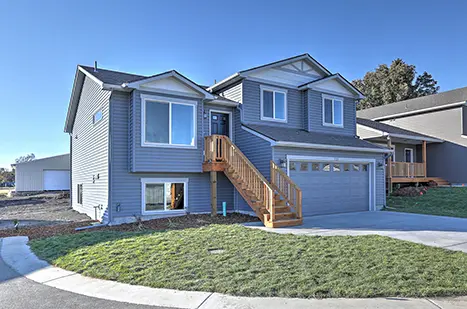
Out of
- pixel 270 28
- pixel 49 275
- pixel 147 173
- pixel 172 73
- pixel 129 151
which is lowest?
pixel 49 275

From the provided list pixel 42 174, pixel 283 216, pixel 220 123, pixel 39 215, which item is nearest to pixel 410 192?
pixel 283 216

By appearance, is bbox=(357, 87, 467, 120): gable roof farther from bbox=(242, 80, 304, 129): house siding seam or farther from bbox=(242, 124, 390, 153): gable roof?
bbox=(242, 80, 304, 129): house siding seam

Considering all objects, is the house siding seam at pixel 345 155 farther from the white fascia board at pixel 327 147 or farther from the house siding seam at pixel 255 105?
the house siding seam at pixel 255 105

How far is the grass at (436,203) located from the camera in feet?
44.8

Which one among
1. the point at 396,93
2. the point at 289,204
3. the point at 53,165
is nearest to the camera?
the point at 289,204

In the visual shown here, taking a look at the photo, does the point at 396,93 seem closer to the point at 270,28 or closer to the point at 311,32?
the point at 311,32

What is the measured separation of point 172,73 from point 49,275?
772cm

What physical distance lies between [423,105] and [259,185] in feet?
65.1

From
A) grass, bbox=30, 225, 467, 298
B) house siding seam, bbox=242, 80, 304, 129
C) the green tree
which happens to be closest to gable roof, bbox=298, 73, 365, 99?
house siding seam, bbox=242, 80, 304, 129

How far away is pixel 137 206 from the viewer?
1162 centimetres

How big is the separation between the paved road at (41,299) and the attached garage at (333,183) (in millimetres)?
8954

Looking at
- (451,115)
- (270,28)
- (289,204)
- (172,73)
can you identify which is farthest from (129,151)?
(451,115)

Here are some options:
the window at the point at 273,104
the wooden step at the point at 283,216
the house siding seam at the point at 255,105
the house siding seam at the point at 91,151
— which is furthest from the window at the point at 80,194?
the wooden step at the point at 283,216

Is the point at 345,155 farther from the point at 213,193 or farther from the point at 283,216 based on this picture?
the point at 213,193
